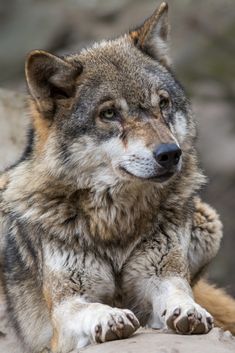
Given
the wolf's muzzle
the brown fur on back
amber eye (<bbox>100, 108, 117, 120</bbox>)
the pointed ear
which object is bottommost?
the brown fur on back

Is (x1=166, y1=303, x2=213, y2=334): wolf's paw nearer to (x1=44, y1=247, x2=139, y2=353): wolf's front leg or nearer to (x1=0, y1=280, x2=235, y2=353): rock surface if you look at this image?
(x1=0, y1=280, x2=235, y2=353): rock surface

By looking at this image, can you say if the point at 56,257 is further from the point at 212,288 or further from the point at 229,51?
the point at 229,51

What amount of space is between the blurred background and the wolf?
20.1 ft

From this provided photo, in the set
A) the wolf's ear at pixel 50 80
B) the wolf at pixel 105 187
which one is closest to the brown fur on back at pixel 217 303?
the wolf at pixel 105 187

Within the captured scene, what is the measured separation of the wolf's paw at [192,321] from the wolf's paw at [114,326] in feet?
0.93

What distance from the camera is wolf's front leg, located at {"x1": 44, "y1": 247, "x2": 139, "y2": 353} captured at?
24.9 ft

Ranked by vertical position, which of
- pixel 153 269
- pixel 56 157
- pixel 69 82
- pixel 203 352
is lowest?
pixel 203 352

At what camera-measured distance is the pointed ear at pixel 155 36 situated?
28.8 ft

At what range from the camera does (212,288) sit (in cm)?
995

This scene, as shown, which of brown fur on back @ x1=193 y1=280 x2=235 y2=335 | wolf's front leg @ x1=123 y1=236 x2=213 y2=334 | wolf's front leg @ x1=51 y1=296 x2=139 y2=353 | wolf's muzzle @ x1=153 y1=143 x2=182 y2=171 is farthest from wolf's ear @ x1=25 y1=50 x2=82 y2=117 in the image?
brown fur on back @ x1=193 y1=280 x2=235 y2=335

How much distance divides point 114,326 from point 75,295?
2.78 feet

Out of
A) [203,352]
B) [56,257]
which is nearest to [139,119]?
[56,257]

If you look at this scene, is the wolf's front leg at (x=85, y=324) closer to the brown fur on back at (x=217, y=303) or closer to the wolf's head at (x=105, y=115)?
the wolf's head at (x=105, y=115)

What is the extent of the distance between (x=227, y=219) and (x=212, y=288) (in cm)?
708
